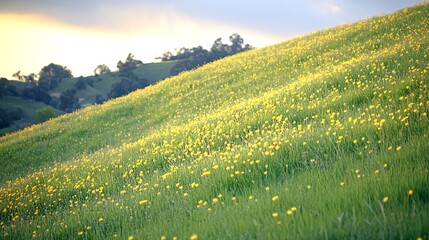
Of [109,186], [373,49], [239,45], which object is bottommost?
[109,186]

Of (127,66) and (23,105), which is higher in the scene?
(127,66)

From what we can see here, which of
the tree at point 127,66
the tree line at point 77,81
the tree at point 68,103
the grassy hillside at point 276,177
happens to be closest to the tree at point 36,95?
the tree line at point 77,81

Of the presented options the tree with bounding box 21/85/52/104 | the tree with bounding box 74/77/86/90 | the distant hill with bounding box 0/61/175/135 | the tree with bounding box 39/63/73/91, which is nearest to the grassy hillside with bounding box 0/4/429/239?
the distant hill with bounding box 0/61/175/135

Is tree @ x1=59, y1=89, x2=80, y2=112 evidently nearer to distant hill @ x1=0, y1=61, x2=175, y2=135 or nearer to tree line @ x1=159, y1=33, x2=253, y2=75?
distant hill @ x1=0, y1=61, x2=175, y2=135

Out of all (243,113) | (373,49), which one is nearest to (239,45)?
(373,49)

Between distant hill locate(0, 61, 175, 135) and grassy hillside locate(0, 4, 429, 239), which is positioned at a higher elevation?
distant hill locate(0, 61, 175, 135)

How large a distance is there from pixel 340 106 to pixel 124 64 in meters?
122

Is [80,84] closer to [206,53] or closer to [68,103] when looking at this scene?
[68,103]

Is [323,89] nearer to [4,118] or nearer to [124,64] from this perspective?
[4,118]

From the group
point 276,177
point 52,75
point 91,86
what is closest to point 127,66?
point 91,86

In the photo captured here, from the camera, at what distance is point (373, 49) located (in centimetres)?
1620

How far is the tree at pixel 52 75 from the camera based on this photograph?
14338 centimetres

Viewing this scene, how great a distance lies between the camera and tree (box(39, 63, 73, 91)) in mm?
143375

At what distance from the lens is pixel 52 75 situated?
147375mm
